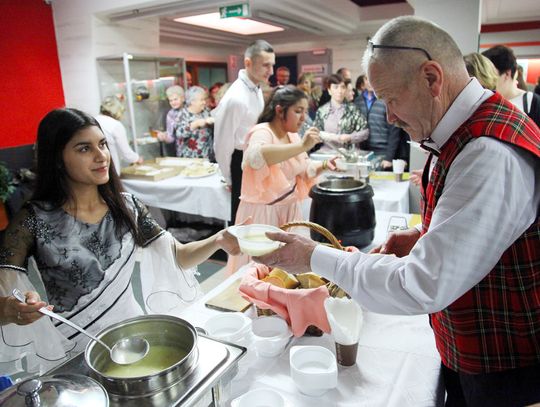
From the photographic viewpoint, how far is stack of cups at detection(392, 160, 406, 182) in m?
3.42

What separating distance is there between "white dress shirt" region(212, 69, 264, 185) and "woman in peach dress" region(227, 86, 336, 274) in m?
0.92

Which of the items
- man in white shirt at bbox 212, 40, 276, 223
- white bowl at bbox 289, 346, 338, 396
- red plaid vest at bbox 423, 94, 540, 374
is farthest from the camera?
man in white shirt at bbox 212, 40, 276, 223

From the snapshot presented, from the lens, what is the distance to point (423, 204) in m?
1.14

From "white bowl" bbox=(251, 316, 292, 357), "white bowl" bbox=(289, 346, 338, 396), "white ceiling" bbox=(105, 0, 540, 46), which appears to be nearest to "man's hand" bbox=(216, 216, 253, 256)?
"white bowl" bbox=(251, 316, 292, 357)

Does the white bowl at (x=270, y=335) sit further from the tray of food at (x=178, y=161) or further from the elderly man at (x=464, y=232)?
the tray of food at (x=178, y=161)

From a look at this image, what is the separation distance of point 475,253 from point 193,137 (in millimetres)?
4398

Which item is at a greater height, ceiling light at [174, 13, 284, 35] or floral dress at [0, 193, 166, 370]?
ceiling light at [174, 13, 284, 35]

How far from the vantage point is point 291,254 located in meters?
1.14

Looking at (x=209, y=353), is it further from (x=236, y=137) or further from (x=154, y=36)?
(x=154, y=36)

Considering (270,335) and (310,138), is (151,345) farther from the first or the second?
(310,138)

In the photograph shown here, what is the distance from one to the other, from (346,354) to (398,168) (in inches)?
102

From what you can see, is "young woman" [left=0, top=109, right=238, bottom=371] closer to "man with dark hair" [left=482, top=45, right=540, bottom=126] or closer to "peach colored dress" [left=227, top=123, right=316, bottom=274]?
"peach colored dress" [left=227, top=123, right=316, bottom=274]

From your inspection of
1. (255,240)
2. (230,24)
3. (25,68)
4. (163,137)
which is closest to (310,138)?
(255,240)

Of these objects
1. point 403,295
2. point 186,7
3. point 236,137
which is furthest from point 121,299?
point 186,7
